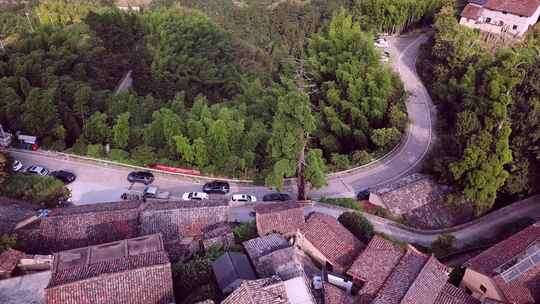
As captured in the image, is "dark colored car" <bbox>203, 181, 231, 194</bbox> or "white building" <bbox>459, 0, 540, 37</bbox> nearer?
"dark colored car" <bbox>203, 181, 231, 194</bbox>

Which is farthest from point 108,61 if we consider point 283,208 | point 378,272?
point 378,272

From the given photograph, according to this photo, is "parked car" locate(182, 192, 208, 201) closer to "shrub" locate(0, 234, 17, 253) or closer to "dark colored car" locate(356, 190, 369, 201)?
"shrub" locate(0, 234, 17, 253)

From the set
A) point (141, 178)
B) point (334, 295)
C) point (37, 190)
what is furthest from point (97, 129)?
point (334, 295)

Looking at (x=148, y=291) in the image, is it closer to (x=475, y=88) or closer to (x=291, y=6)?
(x=475, y=88)

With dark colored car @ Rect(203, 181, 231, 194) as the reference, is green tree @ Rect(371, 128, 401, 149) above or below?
above

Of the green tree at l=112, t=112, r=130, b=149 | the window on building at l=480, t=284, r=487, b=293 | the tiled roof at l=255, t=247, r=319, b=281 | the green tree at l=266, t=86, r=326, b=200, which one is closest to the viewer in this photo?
the tiled roof at l=255, t=247, r=319, b=281

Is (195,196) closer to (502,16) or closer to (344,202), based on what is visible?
(344,202)

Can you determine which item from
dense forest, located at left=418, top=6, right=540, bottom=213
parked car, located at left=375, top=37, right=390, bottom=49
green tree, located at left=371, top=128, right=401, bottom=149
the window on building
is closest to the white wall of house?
dense forest, located at left=418, top=6, right=540, bottom=213
